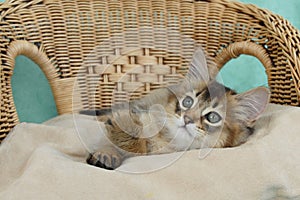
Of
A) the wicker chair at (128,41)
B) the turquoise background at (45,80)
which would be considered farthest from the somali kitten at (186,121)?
the turquoise background at (45,80)

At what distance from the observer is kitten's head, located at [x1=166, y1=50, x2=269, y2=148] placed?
1266 mm

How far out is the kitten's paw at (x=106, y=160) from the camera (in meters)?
1.25

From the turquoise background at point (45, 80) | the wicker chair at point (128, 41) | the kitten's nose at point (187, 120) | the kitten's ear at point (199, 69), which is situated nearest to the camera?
the kitten's nose at point (187, 120)

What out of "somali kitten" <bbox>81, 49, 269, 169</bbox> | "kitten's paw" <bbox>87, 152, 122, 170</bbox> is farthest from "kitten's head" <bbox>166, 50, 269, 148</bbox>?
"kitten's paw" <bbox>87, 152, 122, 170</bbox>

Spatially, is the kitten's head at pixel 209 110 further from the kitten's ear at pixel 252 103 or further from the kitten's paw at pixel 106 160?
the kitten's paw at pixel 106 160

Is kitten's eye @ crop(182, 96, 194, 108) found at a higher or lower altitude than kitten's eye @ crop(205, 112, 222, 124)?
higher

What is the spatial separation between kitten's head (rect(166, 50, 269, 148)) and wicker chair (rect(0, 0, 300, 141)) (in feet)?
0.96

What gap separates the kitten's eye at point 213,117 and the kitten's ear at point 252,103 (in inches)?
4.2

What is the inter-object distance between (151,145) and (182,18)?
2.47 ft

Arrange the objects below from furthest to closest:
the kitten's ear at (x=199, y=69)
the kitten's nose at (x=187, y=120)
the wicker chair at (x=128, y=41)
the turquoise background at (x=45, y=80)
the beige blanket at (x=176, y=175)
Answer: the turquoise background at (x=45, y=80) → the wicker chair at (x=128, y=41) → the kitten's ear at (x=199, y=69) → the kitten's nose at (x=187, y=120) → the beige blanket at (x=176, y=175)

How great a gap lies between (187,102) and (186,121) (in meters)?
0.10

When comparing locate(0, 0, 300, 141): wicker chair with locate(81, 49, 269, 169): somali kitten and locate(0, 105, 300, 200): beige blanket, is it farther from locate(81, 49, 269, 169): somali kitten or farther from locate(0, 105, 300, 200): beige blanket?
locate(0, 105, 300, 200): beige blanket

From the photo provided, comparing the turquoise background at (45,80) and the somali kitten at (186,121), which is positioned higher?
the somali kitten at (186,121)

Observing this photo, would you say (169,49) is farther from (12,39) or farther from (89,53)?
(12,39)
